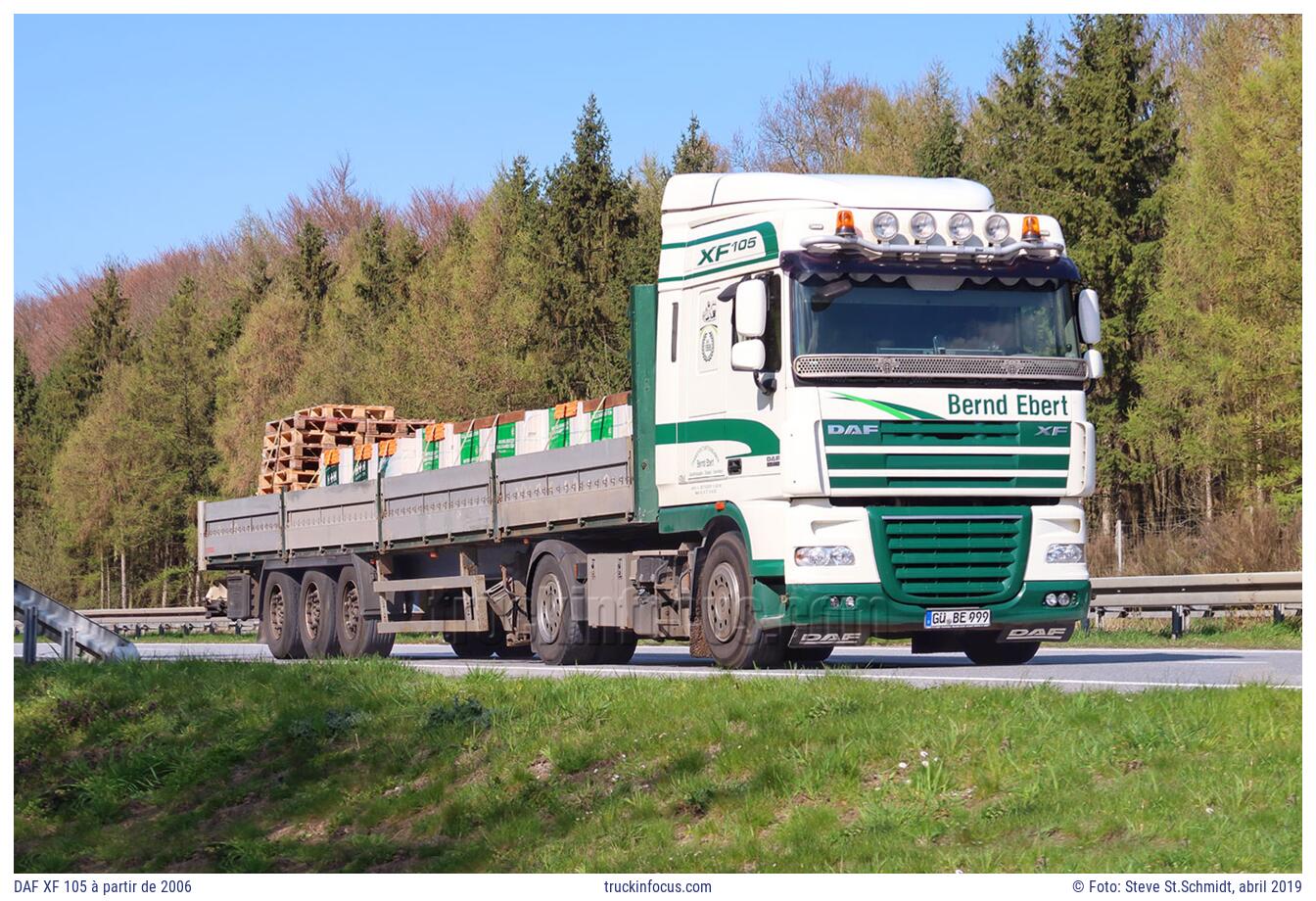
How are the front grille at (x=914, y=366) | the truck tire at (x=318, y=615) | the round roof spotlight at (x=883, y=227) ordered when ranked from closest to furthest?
the front grille at (x=914, y=366) → the round roof spotlight at (x=883, y=227) → the truck tire at (x=318, y=615)

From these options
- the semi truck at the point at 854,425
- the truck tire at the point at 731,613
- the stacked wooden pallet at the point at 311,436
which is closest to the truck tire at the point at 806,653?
the semi truck at the point at 854,425

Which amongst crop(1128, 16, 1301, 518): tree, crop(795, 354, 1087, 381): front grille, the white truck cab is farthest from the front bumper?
crop(1128, 16, 1301, 518): tree

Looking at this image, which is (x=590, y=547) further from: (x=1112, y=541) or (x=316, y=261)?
(x=316, y=261)

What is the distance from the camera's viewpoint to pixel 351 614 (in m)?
23.3

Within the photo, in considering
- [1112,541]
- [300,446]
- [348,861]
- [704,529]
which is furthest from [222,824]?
[1112,541]

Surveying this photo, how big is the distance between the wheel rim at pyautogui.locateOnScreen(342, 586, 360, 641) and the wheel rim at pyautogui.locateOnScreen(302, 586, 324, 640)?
2.15 ft

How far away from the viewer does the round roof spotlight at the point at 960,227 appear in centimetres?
1529

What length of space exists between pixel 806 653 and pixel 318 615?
998 cm

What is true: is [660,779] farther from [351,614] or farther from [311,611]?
[311,611]

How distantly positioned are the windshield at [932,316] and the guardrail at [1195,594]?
29.0 ft

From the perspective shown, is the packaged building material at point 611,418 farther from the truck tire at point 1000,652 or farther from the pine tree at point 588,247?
the pine tree at point 588,247

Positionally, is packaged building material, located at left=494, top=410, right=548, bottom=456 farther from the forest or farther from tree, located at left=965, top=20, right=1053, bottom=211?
tree, located at left=965, top=20, right=1053, bottom=211

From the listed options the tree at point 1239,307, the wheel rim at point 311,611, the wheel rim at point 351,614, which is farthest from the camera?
the tree at point 1239,307

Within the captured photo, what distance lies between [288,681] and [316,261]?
58583mm
